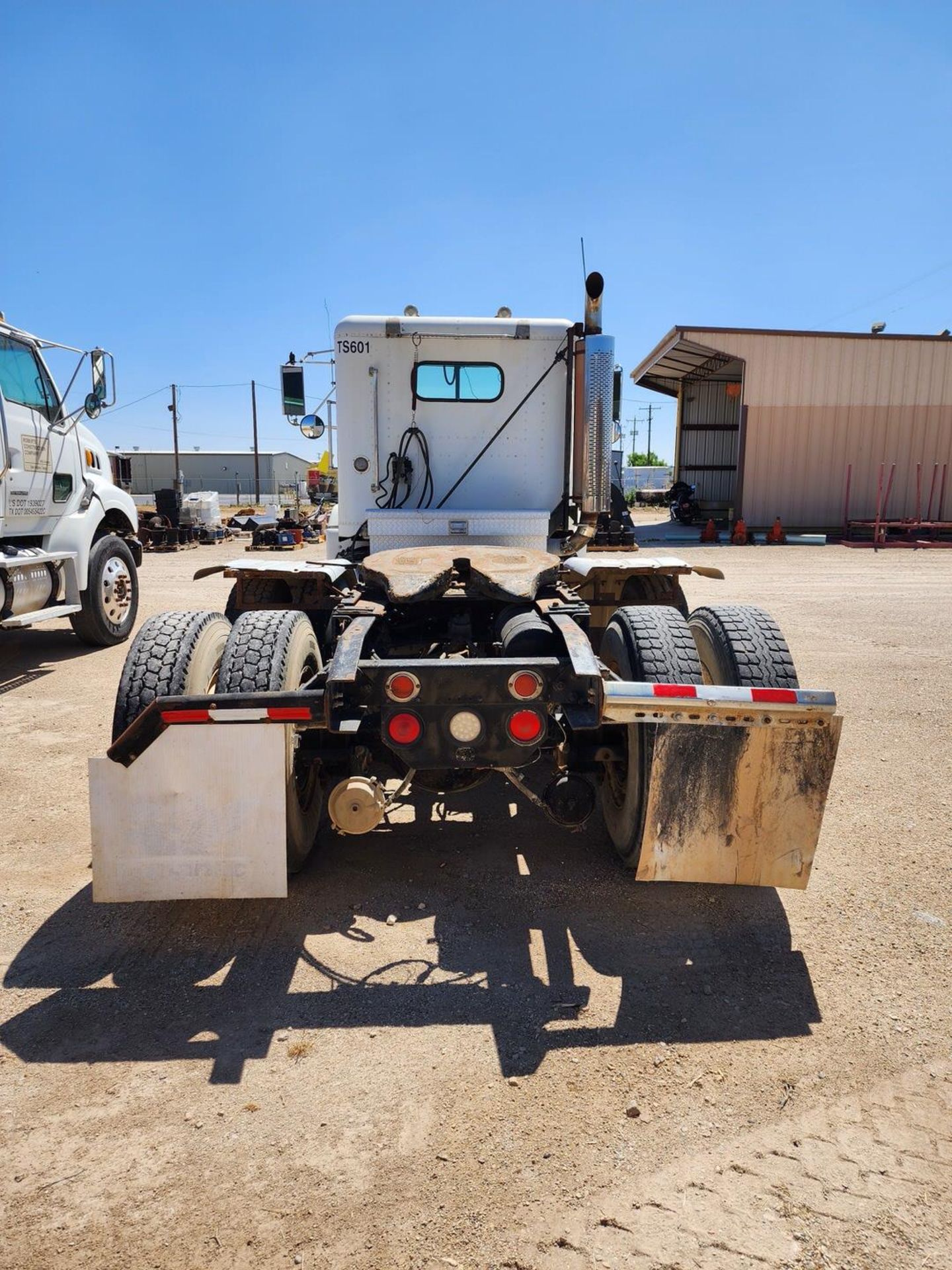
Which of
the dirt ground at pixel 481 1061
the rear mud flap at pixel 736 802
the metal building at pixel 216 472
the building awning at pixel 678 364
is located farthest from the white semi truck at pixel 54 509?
the metal building at pixel 216 472

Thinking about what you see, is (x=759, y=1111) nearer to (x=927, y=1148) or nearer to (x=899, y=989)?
(x=927, y=1148)

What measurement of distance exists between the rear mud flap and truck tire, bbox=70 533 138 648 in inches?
281

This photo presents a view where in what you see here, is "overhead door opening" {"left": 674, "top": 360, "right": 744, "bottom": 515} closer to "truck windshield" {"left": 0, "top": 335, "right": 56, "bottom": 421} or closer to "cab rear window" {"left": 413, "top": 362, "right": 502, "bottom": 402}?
"truck windshield" {"left": 0, "top": 335, "right": 56, "bottom": 421}

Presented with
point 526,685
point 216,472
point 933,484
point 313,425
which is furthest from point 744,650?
point 216,472

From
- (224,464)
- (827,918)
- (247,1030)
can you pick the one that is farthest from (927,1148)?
(224,464)

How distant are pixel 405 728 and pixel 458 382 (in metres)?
3.38

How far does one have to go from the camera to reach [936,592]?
1290 cm

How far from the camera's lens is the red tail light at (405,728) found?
2.90 m

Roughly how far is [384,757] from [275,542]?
18408mm

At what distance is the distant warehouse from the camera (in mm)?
23141

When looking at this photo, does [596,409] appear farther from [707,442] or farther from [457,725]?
[707,442]

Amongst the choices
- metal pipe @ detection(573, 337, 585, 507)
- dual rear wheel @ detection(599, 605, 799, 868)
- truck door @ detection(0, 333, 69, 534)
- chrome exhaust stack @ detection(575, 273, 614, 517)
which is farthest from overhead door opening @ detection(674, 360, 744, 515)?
dual rear wheel @ detection(599, 605, 799, 868)

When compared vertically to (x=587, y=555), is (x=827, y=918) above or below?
below

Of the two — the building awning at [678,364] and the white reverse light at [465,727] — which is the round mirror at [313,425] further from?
the building awning at [678,364]
